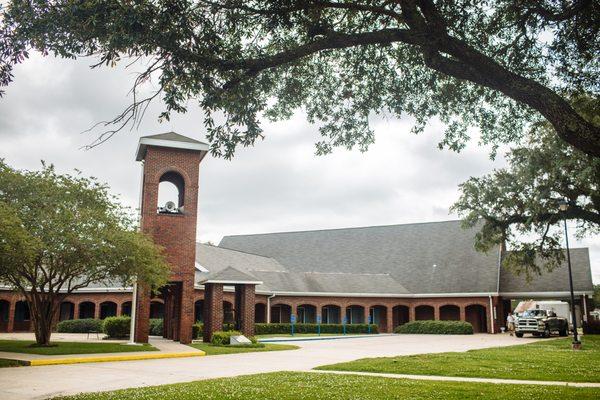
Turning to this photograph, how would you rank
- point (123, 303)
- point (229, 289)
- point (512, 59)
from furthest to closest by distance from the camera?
point (123, 303) → point (229, 289) → point (512, 59)

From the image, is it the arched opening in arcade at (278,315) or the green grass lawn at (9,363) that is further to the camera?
the arched opening in arcade at (278,315)

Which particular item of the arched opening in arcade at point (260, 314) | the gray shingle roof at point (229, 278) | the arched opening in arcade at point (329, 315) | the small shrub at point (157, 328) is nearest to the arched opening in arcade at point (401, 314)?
the arched opening in arcade at point (329, 315)

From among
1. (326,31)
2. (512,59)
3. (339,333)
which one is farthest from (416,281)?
(326,31)

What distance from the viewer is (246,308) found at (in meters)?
26.6

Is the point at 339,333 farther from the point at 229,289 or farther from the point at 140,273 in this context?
the point at 140,273

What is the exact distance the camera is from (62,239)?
19688 mm

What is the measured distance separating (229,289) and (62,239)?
17.8 metres

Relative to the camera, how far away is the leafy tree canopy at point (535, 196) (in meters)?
26.3

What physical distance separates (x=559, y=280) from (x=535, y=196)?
55.4 feet

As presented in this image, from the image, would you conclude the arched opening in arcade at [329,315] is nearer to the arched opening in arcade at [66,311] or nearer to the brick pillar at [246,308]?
the brick pillar at [246,308]

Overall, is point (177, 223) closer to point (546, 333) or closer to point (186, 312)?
point (186, 312)

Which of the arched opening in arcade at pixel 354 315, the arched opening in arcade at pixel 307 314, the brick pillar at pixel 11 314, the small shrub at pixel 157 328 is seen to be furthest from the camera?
the arched opening in arcade at pixel 354 315

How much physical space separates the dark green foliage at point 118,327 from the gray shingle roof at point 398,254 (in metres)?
22.1

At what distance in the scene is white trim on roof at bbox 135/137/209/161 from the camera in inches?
967
